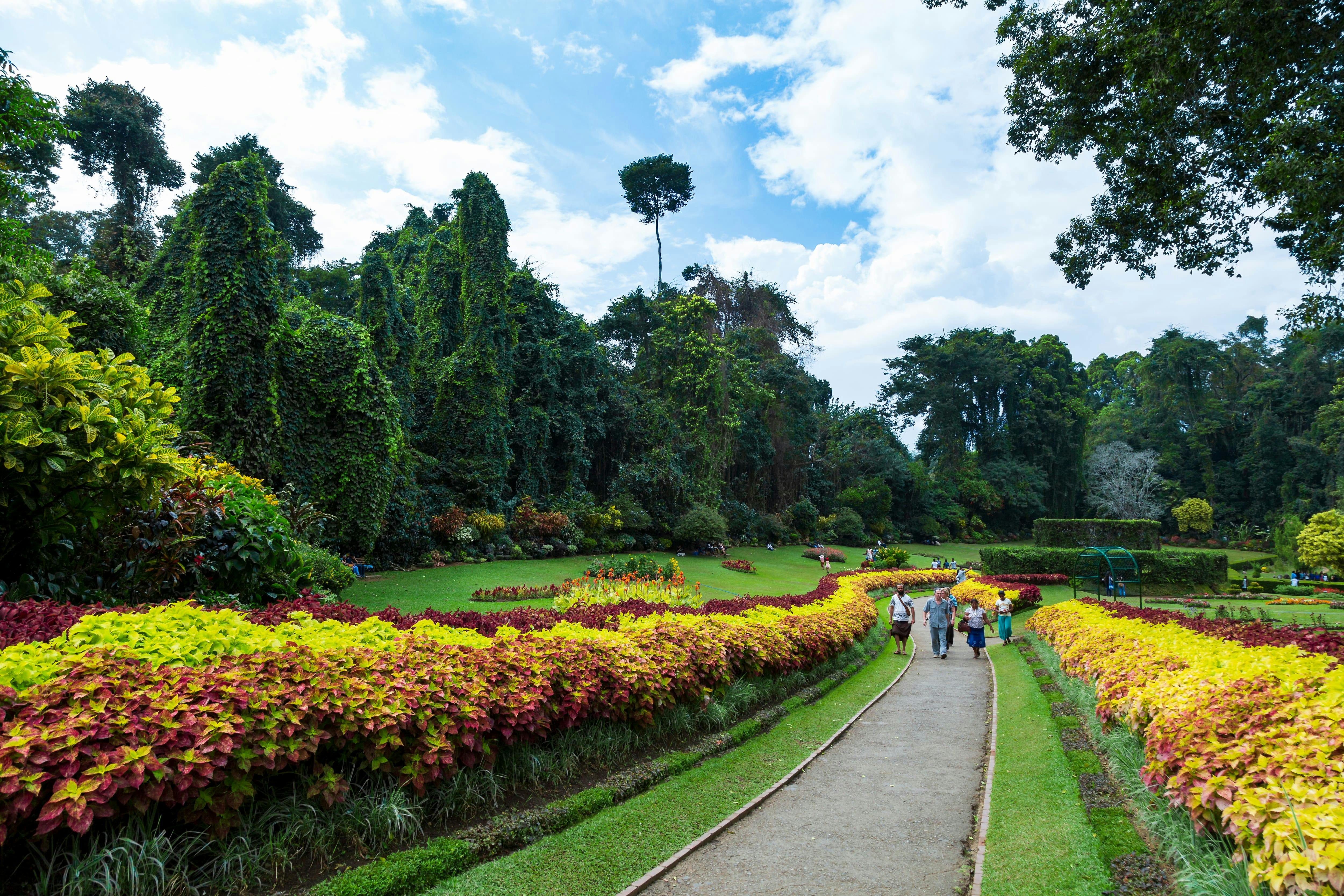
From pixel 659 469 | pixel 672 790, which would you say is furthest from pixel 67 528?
pixel 659 469

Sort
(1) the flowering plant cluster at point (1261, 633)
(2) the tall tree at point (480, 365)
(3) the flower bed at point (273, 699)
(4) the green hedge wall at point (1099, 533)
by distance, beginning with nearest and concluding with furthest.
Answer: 1. (3) the flower bed at point (273, 699)
2. (1) the flowering plant cluster at point (1261, 633)
3. (2) the tall tree at point (480, 365)
4. (4) the green hedge wall at point (1099, 533)

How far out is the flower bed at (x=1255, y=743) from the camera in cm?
266

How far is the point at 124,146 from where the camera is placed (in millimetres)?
33125

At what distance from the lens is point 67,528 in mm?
5328

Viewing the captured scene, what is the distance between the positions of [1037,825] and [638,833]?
276cm

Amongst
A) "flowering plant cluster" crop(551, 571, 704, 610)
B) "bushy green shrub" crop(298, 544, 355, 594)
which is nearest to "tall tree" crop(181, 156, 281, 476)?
"bushy green shrub" crop(298, 544, 355, 594)

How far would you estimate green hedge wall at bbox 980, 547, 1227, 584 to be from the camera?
A: 25.4m

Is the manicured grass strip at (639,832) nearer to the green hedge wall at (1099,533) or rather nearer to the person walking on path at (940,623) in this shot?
the person walking on path at (940,623)

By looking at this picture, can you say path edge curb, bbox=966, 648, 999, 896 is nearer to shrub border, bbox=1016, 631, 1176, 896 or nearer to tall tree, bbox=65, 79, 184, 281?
shrub border, bbox=1016, 631, 1176, 896

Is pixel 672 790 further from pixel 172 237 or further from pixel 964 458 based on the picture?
pixel 964 458

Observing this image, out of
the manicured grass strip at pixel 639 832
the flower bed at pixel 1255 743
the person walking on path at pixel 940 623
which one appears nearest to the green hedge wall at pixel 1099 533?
the person walking on path at pixel 940 623

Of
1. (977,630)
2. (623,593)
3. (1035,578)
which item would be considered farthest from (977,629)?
(1035,578)

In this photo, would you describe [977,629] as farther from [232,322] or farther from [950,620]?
[232,322]

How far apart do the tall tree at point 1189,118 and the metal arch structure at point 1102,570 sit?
37.5 feet
